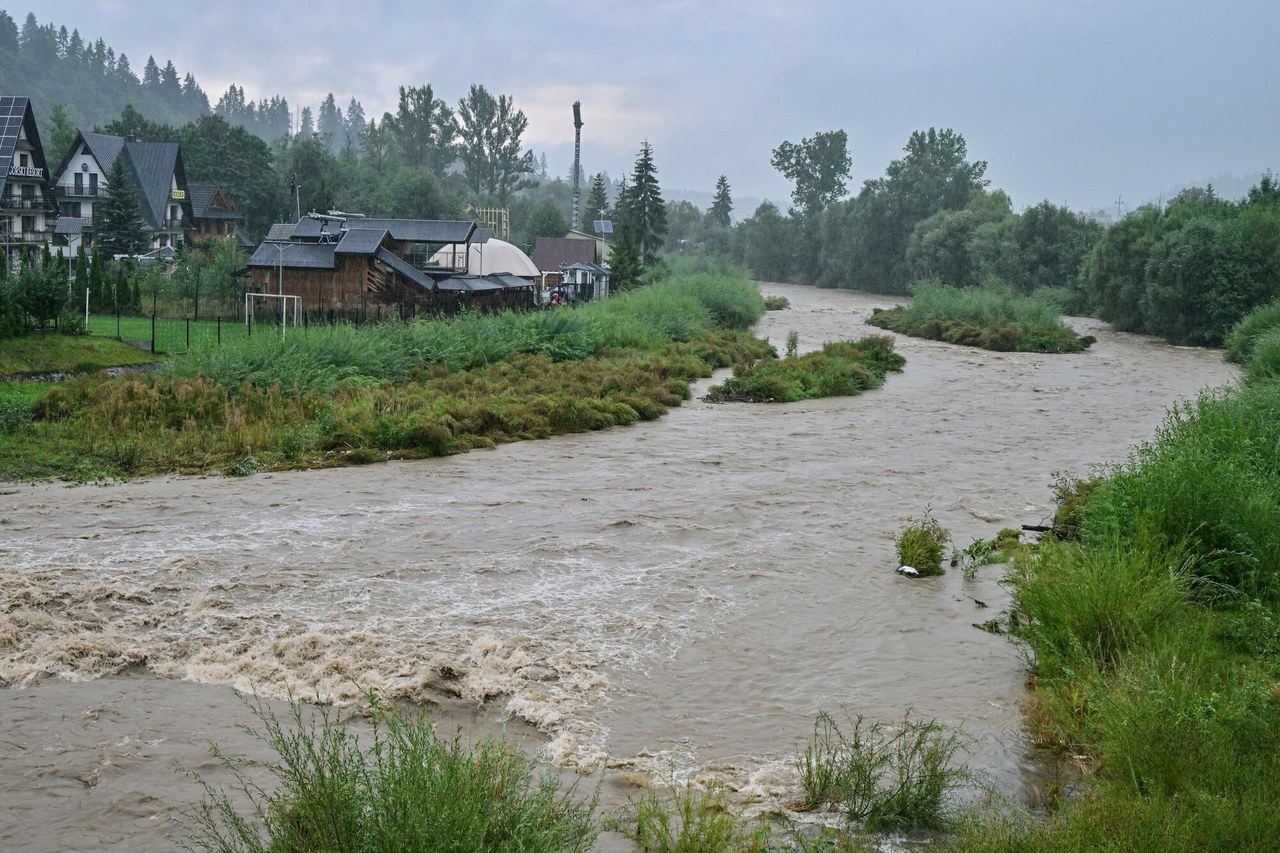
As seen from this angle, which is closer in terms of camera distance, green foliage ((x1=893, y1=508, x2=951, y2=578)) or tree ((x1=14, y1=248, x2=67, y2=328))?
green foliage ((x1=893, y1=508, x2=951, y2=578))

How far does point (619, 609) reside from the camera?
1242 cm

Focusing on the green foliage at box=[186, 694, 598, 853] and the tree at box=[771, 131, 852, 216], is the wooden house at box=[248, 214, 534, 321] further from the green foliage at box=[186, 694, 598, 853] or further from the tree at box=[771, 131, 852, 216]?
the tree at box=[771, 131, 852, 216]

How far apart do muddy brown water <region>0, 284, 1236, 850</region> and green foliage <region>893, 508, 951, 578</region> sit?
0.68 ft

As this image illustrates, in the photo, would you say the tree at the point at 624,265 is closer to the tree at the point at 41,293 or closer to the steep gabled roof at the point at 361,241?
the steep gabled roof at the point at 361,241

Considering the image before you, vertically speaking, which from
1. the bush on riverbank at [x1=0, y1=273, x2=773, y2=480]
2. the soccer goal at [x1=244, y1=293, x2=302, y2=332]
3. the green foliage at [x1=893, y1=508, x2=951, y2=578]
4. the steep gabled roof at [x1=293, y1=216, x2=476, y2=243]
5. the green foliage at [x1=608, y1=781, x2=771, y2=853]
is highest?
the steep gabled roof at [x1=293, y1=216, x2=476, y2=243]

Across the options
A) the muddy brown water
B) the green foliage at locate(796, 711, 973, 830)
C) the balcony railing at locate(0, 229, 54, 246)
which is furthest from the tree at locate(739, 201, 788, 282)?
the green foliage at locate(796, 711, 973, 830)

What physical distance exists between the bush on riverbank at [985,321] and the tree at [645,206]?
18196mm

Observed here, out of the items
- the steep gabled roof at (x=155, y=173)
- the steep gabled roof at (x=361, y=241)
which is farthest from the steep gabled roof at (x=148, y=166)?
the steep gabled roof at (x=361, y=241)

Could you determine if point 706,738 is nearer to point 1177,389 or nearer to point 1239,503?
point 1239,503

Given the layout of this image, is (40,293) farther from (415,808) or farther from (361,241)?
(415,808)

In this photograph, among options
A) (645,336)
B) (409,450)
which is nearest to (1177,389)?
(645,336)

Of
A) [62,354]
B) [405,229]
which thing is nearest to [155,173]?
[405,229]

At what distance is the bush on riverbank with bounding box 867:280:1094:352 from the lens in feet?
158

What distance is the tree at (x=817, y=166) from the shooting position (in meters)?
123
